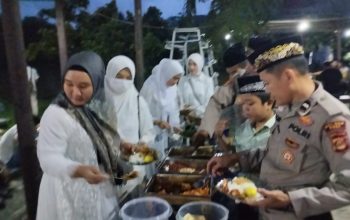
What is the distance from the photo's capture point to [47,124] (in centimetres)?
163

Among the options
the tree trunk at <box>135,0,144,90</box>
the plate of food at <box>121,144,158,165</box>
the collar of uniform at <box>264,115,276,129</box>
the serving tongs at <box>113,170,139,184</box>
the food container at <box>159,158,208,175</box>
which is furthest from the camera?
the tree trunk at <box>135,0,144,90</box>

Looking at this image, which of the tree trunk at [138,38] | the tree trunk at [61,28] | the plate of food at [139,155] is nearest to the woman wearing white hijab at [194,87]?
the tree trunk at [138,38]

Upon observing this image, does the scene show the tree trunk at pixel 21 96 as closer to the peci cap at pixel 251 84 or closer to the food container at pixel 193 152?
the food container at pixel 193 152

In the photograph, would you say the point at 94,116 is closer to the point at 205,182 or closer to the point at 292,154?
the point at 205,182

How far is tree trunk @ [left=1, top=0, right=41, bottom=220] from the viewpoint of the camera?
2098mm

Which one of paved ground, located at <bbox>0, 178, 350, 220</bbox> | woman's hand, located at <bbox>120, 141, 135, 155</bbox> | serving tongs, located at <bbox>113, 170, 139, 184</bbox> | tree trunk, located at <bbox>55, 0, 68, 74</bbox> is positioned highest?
tree trunk, located at <bbox>55, 0, 68, 74</bbox>

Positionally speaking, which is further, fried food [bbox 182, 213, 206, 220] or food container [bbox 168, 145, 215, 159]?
food container [bbox 168, 145, 215, 159]

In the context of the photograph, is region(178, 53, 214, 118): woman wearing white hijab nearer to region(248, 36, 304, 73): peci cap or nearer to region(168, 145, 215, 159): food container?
region(168, 145, 215, 159): food container

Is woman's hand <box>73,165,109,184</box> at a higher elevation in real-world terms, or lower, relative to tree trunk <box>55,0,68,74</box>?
lower

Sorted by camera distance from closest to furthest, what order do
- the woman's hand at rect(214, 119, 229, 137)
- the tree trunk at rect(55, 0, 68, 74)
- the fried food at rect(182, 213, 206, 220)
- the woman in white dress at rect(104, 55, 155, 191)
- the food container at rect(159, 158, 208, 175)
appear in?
the fried food at rect(182, 213, 206, 220), the food container at rect(159, 158, 208, 175), the woman's hand at rect(214, 119, 229, 137), the woman in white dress at rect(104, 55, 155, 191), the tree trunk at rect(55, 0, 68, 74)

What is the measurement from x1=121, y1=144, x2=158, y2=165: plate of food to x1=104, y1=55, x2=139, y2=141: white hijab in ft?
2.11

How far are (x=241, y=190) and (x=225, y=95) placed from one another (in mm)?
1351

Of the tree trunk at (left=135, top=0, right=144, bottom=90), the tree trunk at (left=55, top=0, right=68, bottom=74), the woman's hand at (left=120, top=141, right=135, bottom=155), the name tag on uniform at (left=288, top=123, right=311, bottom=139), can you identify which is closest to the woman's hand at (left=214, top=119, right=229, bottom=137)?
the woman's hand at (left=120, top=141, right=135, bottom=155)

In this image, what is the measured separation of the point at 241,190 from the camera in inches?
61.6
